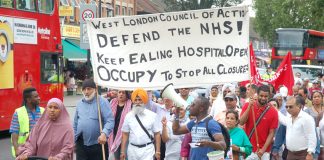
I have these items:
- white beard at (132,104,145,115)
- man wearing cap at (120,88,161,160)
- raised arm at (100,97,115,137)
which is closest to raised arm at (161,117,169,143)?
man wearing cap at (120,88,161,160)

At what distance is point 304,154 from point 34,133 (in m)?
3.35

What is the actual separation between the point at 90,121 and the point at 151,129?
78cm

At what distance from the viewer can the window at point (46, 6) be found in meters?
16.7

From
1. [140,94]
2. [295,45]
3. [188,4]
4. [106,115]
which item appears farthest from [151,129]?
[188,4]

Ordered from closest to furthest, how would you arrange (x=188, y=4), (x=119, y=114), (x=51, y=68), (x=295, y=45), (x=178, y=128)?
(x=178, y=128) → (x=119, y=114) → (x=51, y=68) → (x=295, y=45) → (x=188, y=4)

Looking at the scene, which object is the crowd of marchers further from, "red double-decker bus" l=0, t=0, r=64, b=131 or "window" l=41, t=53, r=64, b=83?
"window" l=41, t=53, r=64, b=83

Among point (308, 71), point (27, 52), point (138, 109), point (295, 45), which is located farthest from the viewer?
point (295, 45)

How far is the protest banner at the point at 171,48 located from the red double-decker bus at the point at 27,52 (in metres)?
7.11

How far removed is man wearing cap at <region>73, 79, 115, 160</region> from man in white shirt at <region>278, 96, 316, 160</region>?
2.25 metres

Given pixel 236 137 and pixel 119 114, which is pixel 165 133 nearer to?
pixel 119 114

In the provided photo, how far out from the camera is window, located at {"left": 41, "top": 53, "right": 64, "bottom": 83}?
17.1 metres

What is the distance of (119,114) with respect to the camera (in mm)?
9195

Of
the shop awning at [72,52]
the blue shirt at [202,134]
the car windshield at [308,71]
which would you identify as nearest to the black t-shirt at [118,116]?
the blue shirt at [202,134]

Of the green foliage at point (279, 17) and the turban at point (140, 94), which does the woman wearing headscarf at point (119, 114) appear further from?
the green foliage at point (279, 17)
